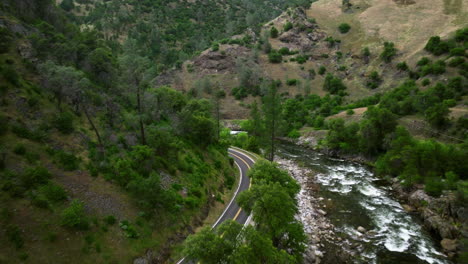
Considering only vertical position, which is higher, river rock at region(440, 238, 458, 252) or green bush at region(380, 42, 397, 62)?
green bush at region(380, 42, 397, 62)

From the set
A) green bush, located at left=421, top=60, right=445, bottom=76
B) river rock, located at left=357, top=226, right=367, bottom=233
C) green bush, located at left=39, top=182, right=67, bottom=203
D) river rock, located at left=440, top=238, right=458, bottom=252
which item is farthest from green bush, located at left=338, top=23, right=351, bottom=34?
green bush, located at left=39, top=182, right=67, bottom=203

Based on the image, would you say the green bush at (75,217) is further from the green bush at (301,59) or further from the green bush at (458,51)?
the green bush at (301,59)

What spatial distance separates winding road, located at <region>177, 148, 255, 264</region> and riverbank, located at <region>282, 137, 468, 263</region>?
798 inches

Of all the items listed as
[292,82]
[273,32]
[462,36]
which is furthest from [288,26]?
[462,36]

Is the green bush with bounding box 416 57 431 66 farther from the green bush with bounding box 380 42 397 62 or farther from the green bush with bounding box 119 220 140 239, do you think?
the green bush with bounding box 119 220 140 239

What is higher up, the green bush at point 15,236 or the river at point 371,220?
the green bush at point 15,236

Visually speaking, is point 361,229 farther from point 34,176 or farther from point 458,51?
point 458,51

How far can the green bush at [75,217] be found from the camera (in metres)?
17.7

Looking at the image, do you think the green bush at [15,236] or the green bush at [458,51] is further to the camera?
the green bush at [458,51]

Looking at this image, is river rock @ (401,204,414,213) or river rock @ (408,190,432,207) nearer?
river rock @ (408,190,432,207)

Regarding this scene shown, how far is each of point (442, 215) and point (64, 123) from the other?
42449 mm

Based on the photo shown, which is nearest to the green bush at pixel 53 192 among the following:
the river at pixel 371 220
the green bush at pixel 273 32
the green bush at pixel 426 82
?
the river at pixel 371 220

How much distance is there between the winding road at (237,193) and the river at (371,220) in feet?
32.2

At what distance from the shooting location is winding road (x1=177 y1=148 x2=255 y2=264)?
26.8m
